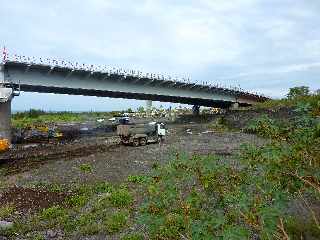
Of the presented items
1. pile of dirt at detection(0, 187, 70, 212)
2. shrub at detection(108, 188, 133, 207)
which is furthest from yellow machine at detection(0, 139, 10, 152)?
shrub at detection(108, 188, 133, 207)

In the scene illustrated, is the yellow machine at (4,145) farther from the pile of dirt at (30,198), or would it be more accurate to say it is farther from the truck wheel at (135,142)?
the pile of dirt at (30,198)

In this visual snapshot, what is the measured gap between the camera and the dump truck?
1662 inches

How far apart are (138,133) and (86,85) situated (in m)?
21.5

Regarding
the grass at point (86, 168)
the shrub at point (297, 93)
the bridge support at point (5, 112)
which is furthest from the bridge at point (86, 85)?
the shrub at point (297, 93)

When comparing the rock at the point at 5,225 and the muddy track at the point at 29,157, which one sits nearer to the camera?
the rock at the point at 5,225

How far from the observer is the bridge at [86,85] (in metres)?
49.5

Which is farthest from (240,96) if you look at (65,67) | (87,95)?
(65,67)

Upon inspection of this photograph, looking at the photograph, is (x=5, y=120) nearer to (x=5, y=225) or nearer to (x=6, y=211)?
(x=6, y=211)

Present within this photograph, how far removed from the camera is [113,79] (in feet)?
216

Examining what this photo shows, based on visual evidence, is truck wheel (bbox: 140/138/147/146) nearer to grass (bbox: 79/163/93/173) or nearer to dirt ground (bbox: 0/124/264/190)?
dirt ground (bbox: 0/124/264/190)

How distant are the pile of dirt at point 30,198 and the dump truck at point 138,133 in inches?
773

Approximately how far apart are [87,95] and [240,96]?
37381 mm

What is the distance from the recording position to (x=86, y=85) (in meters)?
61.8

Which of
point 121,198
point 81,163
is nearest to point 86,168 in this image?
point 81,163
